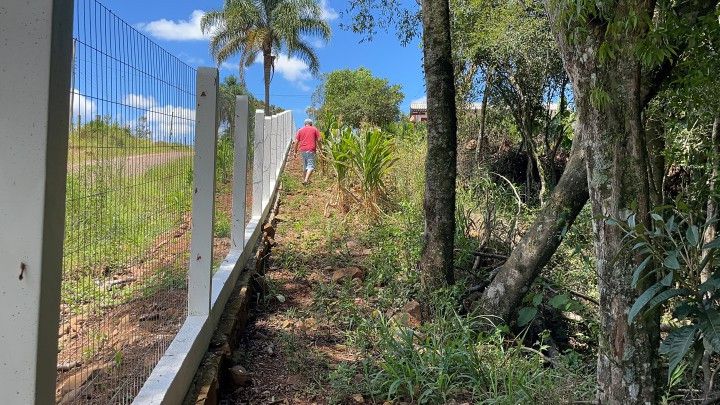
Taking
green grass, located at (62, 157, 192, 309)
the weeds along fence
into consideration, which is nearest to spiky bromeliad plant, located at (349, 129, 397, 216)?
the weeds along fence

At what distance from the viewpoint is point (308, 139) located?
12508mm

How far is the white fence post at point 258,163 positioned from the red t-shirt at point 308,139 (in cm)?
494

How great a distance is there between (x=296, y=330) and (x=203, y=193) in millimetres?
1749

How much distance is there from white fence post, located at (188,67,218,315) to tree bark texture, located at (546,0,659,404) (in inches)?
83.9

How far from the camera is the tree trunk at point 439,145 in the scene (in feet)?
18.3

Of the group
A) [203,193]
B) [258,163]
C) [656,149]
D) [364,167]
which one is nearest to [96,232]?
[203,193]

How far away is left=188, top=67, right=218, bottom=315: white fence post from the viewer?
3811mm

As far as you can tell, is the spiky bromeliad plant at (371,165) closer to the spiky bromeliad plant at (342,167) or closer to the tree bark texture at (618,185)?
the spiky bromeliad plant at (342,167)

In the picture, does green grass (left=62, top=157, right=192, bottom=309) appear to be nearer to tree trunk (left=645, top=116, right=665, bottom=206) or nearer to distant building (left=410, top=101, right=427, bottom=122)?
tree trunk (left=645, top=116, right=665, bottom=206)

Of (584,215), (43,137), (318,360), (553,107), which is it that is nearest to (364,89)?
(553,107)

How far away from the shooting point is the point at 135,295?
2.84 meters

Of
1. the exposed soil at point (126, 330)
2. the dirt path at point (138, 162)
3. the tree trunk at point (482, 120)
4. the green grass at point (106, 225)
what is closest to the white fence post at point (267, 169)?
the exposed soil at point (126, 330)

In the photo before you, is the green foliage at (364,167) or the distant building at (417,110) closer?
the green foliage at (364,167)

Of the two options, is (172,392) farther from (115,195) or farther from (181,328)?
(115,195)
